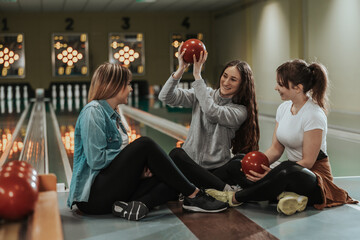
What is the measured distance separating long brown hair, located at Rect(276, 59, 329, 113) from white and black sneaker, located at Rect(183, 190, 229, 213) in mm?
771

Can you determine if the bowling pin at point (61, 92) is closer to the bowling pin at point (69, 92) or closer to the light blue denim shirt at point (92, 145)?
the bowling pin at point (69, 92)

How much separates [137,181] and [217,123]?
2.19ft

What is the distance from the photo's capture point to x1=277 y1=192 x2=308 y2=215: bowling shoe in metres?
2.87

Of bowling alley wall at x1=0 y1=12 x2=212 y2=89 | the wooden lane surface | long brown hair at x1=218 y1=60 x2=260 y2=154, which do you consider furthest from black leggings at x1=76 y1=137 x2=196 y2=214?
bowling alley wall at x1=0 y1=12 x2=212 y2=89

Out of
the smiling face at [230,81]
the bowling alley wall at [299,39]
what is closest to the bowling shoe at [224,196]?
the smiling face at [230,81]

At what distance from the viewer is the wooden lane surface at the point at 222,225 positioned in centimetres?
255

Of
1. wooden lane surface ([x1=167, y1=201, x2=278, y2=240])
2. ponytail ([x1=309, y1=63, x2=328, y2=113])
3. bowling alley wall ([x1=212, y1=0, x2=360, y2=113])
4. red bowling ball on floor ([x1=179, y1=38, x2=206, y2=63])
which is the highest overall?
bowling alley wall ([x1=212, y1=0, x2=360, y2=113])

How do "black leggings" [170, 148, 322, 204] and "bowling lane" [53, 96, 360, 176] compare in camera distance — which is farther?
"bowling lane" [53, 96, 360, 176]

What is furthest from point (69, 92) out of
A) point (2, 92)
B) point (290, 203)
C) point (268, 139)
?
point (290, 203)

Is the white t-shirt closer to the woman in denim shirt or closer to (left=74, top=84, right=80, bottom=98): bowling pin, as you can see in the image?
the woman in denim shirt

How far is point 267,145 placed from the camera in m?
6.14

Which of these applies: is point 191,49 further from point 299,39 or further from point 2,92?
point 2,92

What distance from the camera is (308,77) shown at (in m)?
3.03

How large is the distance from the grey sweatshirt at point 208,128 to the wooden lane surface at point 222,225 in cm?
39
